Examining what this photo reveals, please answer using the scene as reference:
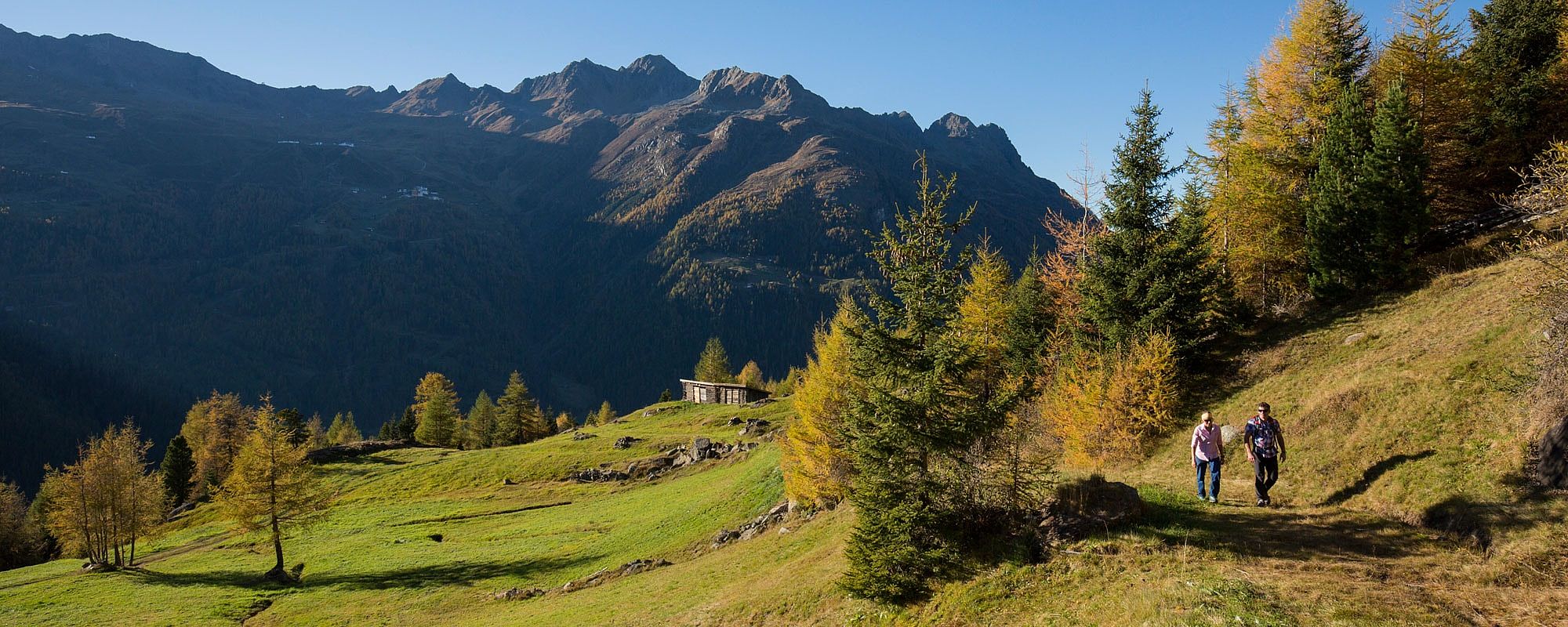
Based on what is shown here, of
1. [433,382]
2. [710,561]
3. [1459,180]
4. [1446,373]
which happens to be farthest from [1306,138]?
[433,382]

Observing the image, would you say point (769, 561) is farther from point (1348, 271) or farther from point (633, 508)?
point (1348, 271)

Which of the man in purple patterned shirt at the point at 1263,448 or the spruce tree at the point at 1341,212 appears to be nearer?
the man in purple patterned shirt at the point at 1263,448

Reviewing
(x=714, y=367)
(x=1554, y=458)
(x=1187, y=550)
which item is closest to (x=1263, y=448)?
(x=1554, y=458)

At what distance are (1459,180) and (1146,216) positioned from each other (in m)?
17.8

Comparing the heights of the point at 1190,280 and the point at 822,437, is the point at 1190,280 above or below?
above

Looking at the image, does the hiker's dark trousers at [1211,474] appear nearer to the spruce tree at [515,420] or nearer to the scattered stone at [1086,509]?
the scattered stone at [1086,509]

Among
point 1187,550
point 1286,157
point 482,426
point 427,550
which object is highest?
point 1286,157

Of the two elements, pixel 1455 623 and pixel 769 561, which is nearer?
pixel 1455 623

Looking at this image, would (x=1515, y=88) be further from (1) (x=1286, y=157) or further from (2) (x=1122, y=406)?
(2) (x=1122, y=406)

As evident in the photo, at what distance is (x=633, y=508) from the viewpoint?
4888 cm

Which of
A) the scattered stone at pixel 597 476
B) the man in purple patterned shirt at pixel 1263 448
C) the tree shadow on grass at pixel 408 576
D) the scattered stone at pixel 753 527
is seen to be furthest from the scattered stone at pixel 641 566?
the scattered stone at pixel 597 476

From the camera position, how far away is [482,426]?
103062 millimetres

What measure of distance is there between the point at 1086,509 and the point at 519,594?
28968 mm

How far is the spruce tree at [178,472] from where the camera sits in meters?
76.3
